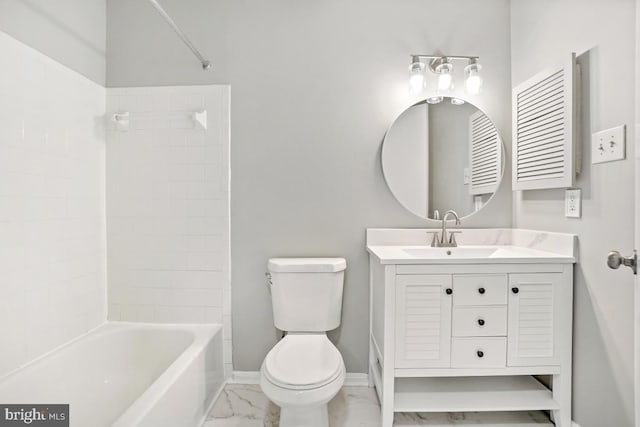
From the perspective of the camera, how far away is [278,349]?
1569 mm

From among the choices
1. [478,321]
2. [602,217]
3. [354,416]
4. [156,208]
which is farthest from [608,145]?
[156,208]

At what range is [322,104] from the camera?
197 cm

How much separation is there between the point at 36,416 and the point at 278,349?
0.96 meters

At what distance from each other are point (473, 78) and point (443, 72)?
0.17 m

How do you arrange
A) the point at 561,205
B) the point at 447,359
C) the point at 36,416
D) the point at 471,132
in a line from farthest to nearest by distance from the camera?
the point at 471,132
the point at 561,205
the point at 447,359
the point at 36,416

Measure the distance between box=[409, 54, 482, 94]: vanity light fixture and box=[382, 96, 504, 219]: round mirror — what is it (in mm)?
89

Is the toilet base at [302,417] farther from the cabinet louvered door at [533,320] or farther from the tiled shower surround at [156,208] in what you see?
the cabinet louvered door at [533,320]

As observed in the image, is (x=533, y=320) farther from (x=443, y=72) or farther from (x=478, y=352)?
(x=443, y=72)

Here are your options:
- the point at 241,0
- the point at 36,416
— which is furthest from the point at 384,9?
the point at 36,416

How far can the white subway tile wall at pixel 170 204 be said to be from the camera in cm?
198

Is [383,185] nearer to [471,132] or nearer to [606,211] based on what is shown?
[471,132]

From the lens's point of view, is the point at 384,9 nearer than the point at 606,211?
No

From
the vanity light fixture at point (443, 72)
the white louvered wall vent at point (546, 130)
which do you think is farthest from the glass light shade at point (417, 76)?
the white louvered wall vent at point (546, 130)

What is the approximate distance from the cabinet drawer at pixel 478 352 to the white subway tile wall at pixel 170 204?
1263 millimetres
